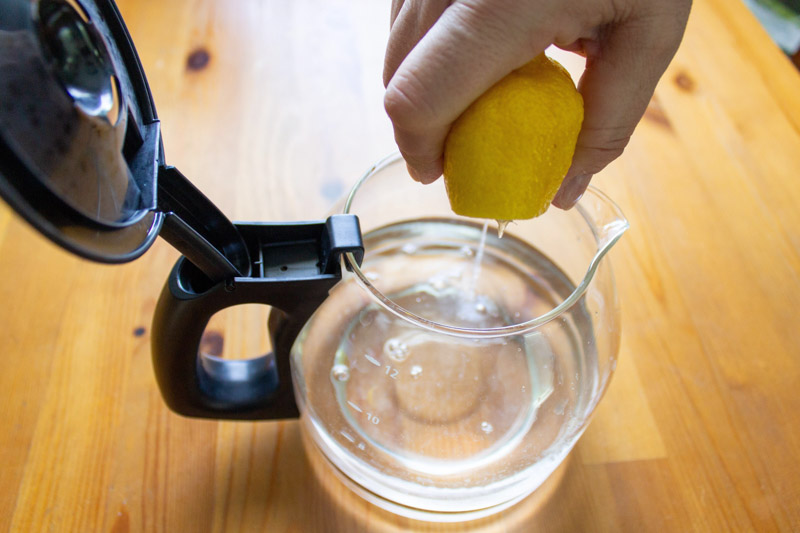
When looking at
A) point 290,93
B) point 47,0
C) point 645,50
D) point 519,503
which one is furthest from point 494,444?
point 290,93

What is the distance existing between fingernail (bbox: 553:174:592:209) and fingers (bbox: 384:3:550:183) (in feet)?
0.41

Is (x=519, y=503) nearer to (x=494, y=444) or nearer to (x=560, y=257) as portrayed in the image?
(x=494, y=444)

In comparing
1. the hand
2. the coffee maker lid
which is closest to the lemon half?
the hand

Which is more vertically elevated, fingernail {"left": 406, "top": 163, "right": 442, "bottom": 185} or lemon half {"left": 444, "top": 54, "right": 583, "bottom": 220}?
lemon half {"left": 444, "top": 54, "right": 583, "bottom": 220}

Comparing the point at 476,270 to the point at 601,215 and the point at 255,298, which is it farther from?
the point at 255,298

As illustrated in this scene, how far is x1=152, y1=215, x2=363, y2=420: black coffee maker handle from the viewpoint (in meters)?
0.40

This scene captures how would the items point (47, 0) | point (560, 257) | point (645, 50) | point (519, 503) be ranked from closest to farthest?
point (47, 0)
point (645, 50)
point (519, 503)
point (560, 257)

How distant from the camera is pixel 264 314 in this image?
1.98 feet

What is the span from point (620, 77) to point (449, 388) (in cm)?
26

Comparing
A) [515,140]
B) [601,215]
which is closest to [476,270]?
[601,215]

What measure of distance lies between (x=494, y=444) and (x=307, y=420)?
15 centimetres

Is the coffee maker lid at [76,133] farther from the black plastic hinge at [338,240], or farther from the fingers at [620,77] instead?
the fingers at [620,77]

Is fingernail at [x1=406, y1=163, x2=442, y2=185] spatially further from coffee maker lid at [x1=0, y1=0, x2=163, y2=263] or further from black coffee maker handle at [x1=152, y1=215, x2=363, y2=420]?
coffee maker lid at [x1=0, y1=0, x2=163, y2=263]

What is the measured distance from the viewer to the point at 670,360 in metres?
0.59
